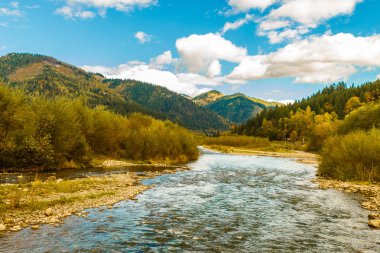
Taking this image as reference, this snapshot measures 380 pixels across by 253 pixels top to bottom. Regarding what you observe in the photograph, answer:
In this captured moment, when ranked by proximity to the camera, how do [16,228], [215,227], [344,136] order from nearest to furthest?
[16,228], [215,227], [344,136]

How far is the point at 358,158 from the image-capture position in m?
40.5

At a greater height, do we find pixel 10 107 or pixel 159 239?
pixel 10 107

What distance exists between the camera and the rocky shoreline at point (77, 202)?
19.6m

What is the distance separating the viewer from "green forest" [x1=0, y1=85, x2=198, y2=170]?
43.3 metres

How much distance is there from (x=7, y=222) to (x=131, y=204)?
10005 millimetres

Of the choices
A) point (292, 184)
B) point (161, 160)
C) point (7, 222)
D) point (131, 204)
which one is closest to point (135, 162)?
point (161, 160)

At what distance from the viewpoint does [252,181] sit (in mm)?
43219

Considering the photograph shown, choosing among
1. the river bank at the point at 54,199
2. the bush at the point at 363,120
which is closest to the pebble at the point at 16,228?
the river bank at the point at 54,199

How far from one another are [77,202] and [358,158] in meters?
34.0

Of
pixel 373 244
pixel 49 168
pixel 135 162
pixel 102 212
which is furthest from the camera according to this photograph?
pixel 135 162

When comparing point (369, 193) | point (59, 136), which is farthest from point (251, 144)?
point (369, 193)

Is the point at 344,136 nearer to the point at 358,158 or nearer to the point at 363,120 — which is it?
the point at 358,158

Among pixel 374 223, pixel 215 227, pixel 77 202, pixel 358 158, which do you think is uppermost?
pixel 358 158

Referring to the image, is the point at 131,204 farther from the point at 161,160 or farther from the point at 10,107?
the point at 161,160
